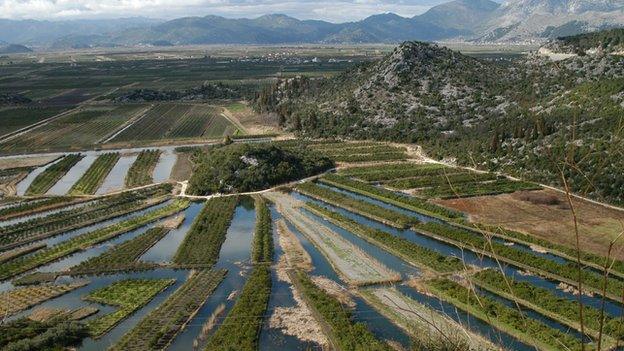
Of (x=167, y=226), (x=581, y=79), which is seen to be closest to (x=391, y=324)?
(x=167, y=226)

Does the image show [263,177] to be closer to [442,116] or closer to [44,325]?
[44,325]

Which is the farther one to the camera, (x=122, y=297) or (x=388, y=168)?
(x=388, y=168)

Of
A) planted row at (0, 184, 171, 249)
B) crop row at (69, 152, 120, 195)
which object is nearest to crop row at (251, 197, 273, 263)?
planted row at (0, 184, 171, 249)

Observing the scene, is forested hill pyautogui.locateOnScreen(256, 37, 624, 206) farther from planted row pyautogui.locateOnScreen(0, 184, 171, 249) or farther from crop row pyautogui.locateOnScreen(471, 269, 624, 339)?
planted row pyautogui.locateOnScreen(0, 184, 171, 249)

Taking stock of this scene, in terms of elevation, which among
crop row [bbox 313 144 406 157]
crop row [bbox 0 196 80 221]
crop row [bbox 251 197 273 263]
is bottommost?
crop row [bbox 251 197 273 263]

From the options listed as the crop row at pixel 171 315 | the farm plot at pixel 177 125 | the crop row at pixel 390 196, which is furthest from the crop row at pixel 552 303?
the farm plot at pixel 177 125

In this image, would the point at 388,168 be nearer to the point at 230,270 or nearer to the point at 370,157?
the point at 370,157

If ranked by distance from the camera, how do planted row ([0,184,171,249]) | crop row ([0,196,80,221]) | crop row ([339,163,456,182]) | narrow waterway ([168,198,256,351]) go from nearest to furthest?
narrow waterway ([168,198,256,351]) → planted row ([0,184,171,249]) → crop row ([0,196,80,221]) → crop row ([339,163,456,182])

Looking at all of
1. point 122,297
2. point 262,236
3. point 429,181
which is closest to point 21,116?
point 262,236
